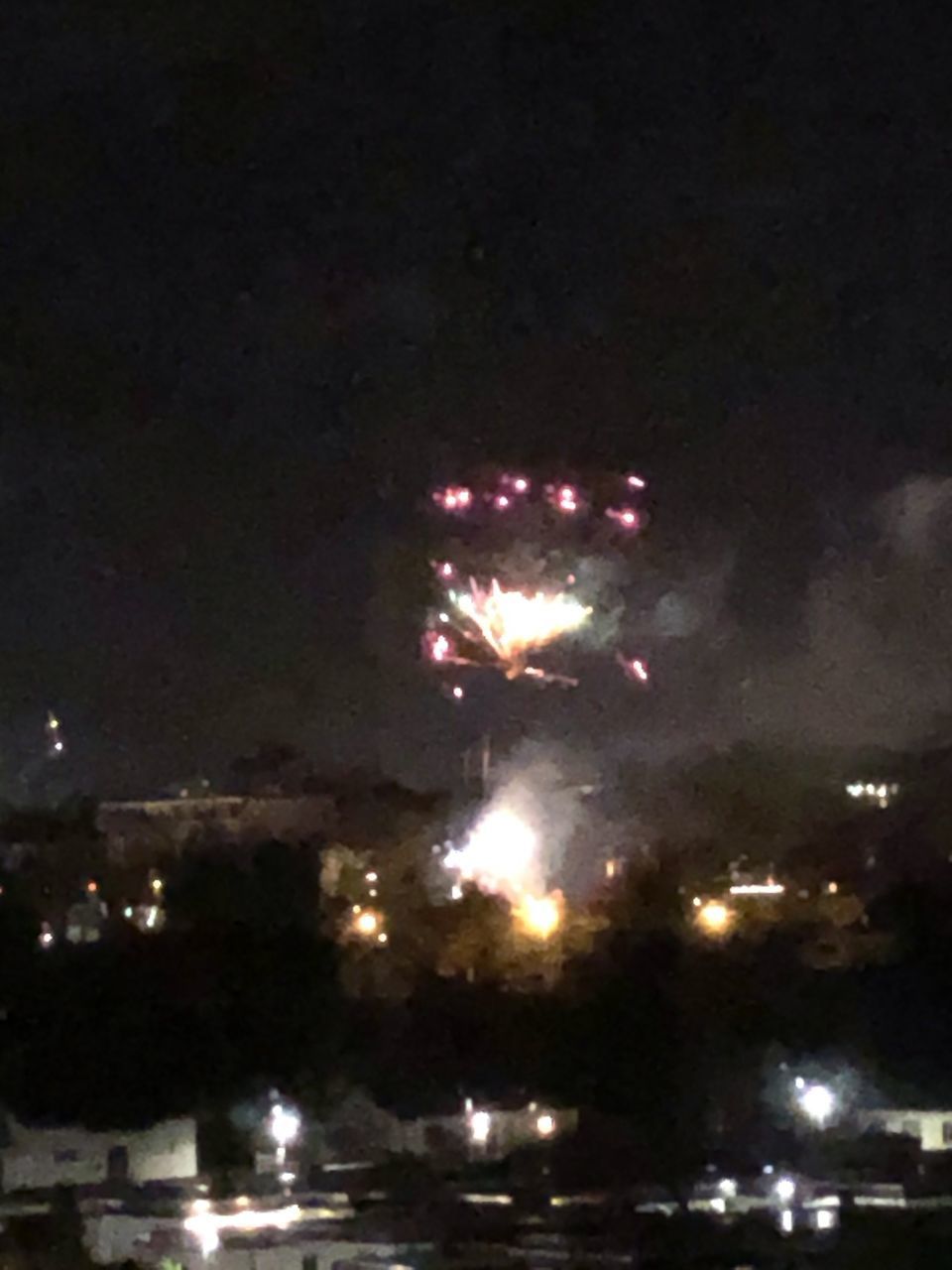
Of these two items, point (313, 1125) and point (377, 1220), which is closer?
point (377, 1220)

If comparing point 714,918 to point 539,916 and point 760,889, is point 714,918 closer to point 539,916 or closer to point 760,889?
point 539,916

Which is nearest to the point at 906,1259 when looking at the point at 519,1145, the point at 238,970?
the point at 519,1145

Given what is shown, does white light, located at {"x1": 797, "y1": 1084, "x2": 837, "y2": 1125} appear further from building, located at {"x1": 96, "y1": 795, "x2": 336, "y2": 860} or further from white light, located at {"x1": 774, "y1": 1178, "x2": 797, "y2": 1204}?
building, located at {"x1": 96, "y1": 795, "x2": 336, "y2": 860}

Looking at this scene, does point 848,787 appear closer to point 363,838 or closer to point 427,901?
point 363,838

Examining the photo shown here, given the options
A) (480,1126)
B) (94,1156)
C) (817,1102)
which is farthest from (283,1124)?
(817,1102)

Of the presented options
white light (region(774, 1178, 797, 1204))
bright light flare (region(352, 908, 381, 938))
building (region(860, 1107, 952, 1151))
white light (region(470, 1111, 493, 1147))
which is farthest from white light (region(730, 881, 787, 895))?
white light (region(774, 1178, 797, 1204))
